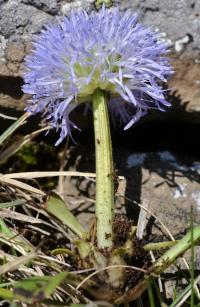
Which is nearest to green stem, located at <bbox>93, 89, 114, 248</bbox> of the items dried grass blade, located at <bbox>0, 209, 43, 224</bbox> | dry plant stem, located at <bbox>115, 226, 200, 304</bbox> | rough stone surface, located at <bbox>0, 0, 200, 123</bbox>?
dry plant stem, located at <bbox>115, 226, 200, 304</bbox>

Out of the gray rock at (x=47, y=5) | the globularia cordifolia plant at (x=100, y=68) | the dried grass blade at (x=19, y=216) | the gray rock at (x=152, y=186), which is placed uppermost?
the gray rock at (x=47, y=5)

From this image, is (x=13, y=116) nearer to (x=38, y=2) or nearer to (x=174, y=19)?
(x=38, y=2)

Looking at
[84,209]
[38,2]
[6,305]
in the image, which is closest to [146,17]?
[38,2]

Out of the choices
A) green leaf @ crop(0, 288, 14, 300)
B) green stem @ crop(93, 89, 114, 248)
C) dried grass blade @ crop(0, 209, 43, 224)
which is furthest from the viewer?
dried grass blade @ crop(0, 209, 43, 224)

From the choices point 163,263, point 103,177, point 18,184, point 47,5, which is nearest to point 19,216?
point 18,184

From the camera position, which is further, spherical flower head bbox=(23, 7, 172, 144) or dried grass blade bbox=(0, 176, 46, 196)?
dried grass blade bbox=(0, 176, 46, 196)

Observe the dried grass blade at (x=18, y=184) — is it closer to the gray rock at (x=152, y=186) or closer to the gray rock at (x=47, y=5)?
the gray rock at (x=152, y=186)

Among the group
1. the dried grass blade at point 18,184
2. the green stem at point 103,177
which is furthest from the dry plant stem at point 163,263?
the dried grass blade at point 18,184

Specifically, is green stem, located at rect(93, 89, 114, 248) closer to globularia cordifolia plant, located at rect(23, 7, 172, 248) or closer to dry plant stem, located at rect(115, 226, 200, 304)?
globularia cordifolia plant, located at rect(23, 7, 172, 248)
